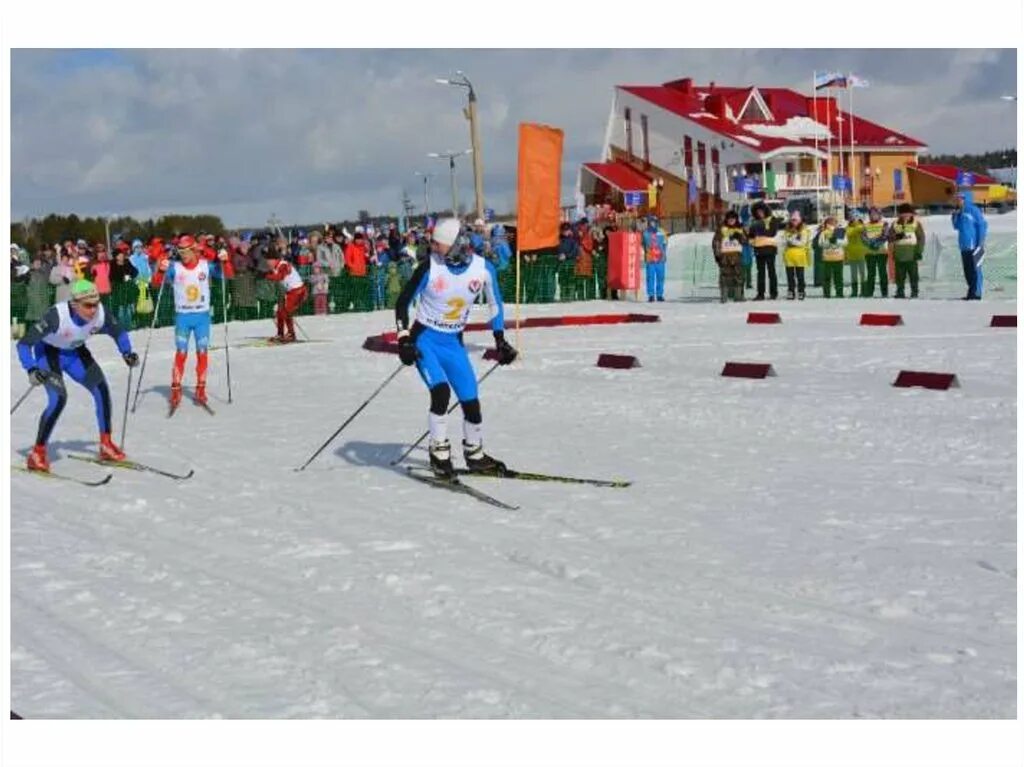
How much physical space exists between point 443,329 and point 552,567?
9.64ft

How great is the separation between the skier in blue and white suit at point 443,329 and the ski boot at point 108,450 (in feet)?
9.12

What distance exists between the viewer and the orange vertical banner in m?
17.0

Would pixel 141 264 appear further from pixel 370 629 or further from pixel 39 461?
pixel 370 629

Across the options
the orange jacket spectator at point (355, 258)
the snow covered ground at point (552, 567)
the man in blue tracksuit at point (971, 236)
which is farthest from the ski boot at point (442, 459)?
the orange jacket spectator at point (355, 258)

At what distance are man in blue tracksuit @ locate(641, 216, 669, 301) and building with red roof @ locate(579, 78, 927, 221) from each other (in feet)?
92.9

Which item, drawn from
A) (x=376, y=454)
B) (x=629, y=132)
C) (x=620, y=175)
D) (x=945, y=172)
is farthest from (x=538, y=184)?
(x=945, y=172)

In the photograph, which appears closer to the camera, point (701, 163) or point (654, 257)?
point (654, 257)

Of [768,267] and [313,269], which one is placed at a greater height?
[313,269]

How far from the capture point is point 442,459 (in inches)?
383

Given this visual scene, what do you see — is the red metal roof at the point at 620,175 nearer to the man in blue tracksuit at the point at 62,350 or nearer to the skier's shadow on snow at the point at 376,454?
the skier's shadow on snow at the point at 376,454

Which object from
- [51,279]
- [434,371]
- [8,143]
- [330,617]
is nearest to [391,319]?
[51,279]

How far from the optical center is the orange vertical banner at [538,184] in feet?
55.8

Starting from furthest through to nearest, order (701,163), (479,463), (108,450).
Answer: (701,163) < (108,450) < (479,463)

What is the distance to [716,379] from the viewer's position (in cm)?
1512
